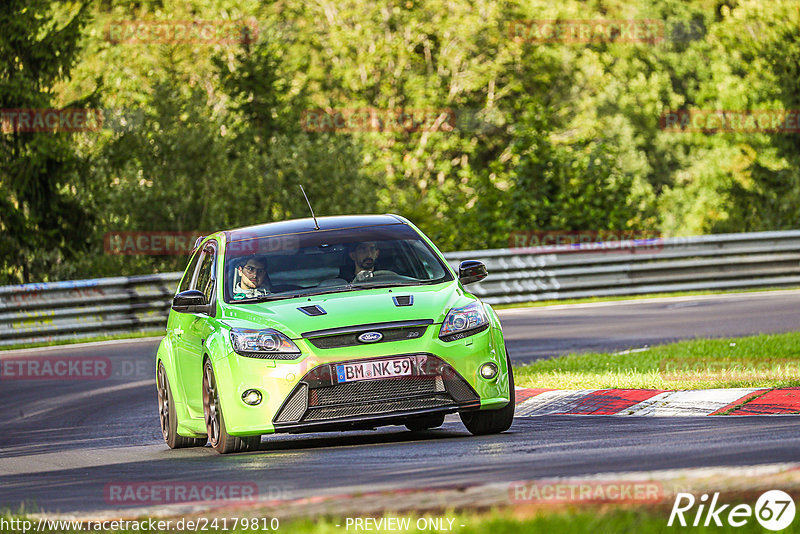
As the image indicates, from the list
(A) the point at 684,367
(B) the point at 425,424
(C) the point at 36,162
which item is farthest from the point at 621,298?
(B) the point at 425,424

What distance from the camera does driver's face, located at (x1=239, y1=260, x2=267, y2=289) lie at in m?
10.3

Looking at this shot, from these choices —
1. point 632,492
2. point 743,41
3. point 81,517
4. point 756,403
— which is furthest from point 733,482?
point 743,41

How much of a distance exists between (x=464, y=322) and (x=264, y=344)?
1.31m

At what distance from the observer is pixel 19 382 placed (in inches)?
666

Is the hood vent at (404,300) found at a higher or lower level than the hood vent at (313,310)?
higher

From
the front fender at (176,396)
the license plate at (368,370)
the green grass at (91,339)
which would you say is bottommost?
the green grass at (91,339)

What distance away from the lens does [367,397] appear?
9203 millimetres

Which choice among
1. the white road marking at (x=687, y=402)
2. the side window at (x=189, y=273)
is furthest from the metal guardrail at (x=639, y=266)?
the white road marking at (x=687, y=402)

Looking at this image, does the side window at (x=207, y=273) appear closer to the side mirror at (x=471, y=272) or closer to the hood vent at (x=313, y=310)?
the hood vent at (x=313, y=310)

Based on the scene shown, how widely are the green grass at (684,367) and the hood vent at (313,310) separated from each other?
366cm

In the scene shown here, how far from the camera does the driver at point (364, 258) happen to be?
10.4 m

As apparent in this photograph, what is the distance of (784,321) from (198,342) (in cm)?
1067

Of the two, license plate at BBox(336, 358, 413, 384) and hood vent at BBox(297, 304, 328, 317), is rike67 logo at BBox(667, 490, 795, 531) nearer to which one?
license plate at BBox(336, 358, 413, 384)

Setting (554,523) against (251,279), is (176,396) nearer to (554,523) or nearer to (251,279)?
(251,279)
